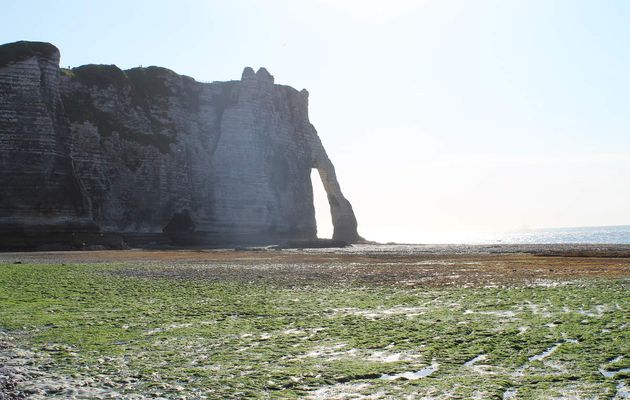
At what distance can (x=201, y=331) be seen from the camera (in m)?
12.7

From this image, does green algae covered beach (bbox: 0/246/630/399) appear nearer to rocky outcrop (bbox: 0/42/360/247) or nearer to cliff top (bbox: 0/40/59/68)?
rocky outcrop (bbox: 0/42/360/247)

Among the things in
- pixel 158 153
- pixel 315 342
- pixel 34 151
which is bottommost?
pixel 315 342

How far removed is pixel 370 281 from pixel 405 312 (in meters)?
9.37

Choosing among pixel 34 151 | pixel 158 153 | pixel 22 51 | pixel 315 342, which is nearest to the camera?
pixel 315 342

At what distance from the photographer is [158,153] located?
3113 inches

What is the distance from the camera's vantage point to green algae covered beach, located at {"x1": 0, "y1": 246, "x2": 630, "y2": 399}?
830cm

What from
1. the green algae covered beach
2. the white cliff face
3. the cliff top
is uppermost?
the cliff top

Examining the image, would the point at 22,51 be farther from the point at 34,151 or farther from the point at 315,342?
the point at 315,342

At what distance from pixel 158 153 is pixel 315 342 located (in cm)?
7098

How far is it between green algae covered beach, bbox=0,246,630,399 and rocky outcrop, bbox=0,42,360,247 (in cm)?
4542

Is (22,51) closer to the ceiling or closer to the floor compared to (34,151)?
closer to the ceiling

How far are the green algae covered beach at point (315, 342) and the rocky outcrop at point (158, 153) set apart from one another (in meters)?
45.4

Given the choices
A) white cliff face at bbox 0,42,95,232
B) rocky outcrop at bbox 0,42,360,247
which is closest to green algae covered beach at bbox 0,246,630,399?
white cliff face at bbox 0,42,95,232

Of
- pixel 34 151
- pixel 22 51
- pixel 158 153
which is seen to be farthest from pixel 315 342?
pixel 158 153
